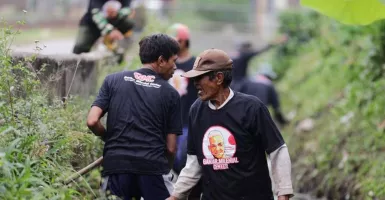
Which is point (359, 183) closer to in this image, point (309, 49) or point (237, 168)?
point (237, 168)

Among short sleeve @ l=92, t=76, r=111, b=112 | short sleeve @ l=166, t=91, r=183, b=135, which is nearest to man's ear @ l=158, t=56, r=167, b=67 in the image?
short sleeve @ l=166, t=91, r=183, b=135

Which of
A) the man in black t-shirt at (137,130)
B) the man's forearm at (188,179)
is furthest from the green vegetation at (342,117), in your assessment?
the man in black t-shirt at (137,130)

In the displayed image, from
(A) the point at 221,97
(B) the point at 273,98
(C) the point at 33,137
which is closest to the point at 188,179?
(A) the point at 221,97

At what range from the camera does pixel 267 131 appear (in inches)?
260

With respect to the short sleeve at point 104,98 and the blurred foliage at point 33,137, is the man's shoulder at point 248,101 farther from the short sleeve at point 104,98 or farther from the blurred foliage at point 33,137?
the blurred foliage at point 33,137

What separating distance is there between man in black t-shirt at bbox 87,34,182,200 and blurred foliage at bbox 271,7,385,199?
381 cm

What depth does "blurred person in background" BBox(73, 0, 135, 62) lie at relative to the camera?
1132 centimetres

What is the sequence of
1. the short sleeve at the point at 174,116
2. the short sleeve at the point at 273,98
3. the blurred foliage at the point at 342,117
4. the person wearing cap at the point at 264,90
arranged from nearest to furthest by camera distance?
the short sleeve at the point at 174,116
the blurred foliage at the point at 342,117
the person wearing cap at the point at 264,90
the short sleeve at the point at 273,98

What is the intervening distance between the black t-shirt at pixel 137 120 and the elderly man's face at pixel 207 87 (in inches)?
17.7

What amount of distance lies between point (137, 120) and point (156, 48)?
65 cm

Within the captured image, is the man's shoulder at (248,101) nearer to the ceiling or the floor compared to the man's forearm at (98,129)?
nearer to the ceiling

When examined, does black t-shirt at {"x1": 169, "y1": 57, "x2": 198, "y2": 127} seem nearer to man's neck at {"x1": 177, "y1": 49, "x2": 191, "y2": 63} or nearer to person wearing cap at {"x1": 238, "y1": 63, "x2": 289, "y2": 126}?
man's neck at {"x1": 177, "y1": 49, "x2": 191, "y2": 63}

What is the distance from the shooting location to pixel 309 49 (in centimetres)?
2142

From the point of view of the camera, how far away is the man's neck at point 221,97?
6.75 m
